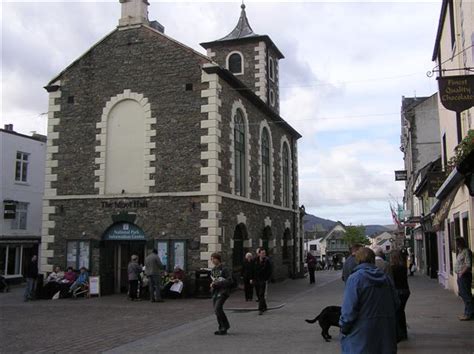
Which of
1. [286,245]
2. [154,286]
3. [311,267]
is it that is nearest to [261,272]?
[154,286]

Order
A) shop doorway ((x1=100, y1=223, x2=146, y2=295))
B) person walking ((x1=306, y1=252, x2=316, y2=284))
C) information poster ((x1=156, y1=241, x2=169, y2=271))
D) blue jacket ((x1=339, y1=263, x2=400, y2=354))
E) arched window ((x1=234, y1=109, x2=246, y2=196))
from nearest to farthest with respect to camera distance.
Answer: blue jacket ((x1=339, y1=263, x2=400, y2=354)), information poster ((x1=156, y1=241, x2=169, y2=271)), shop doorway ((x1=100, y1=223, x2=146, y2=295)), arched window ((x1=234, y1=109, x2=246, y2=196)), person walking ((x1=306, y1=252, x2=316, y2=284))

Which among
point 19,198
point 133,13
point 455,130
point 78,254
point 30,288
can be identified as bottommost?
point 30,288

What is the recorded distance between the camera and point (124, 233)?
67.1ft

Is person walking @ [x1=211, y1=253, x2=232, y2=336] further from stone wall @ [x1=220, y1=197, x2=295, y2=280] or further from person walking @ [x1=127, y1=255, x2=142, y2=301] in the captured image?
stone wall @ [x1=220, y1=197, x2=295, y2=280]

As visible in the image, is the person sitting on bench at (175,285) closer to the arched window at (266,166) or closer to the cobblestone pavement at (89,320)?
the cobblestone pavement at (89,320)

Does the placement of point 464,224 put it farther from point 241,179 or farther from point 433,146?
point 433,146

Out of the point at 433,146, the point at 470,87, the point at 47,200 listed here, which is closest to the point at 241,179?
the point at 47,200

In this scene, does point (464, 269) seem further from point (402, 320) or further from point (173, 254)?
point (173, 254)

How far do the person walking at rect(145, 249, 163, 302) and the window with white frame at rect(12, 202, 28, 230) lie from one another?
15.9 metres

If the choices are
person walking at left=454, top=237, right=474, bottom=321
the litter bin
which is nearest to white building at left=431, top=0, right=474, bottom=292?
person walking at left=454, top=237, right=474, bottom=321

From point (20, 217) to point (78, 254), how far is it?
1232cm

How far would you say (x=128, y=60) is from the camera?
69.6 ft

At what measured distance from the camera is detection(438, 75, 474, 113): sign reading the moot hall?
1041 centimetres

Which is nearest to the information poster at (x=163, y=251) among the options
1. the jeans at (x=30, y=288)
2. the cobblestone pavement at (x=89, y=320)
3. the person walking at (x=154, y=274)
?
the person walking at (x=154, y=274)
